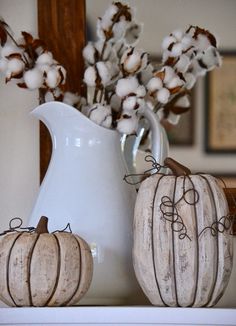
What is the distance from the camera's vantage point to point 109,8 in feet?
4.37

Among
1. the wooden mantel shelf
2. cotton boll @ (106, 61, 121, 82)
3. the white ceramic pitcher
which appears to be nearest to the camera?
the wooden mantel shelf

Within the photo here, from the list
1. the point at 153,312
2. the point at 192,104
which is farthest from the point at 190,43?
the point at 153,312

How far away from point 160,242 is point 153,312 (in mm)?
95

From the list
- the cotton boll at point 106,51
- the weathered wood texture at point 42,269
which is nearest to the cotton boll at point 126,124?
the cotton boll at point 106,51

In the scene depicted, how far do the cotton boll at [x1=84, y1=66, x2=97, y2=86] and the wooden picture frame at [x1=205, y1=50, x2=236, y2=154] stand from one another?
0.67 feet

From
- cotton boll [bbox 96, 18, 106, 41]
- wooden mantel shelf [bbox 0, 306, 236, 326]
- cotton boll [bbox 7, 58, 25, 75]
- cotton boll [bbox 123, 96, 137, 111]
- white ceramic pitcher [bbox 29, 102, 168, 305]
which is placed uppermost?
cotton boll [bbox 96, 18, 106, 41]

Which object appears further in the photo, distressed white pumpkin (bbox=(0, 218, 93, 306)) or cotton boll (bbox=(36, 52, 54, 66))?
cotton boll (bbox=(36, 52, 54, 66))

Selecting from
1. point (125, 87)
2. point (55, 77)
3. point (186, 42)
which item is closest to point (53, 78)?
point (55, 77)

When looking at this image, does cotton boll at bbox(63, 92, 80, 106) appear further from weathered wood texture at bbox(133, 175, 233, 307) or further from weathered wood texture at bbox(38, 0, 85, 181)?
weathered wood texture at bbox(133, 175, 233, 307)

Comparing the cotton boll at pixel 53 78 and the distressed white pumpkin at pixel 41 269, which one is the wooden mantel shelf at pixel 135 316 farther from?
the cotton boll at pixel 53 78

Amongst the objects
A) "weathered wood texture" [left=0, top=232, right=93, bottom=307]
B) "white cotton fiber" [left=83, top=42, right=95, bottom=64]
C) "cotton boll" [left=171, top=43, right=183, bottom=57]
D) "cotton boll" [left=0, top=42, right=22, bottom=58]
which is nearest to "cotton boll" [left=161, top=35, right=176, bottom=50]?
"cotton boll" [left=171, top=43, right=183, bottom=57]

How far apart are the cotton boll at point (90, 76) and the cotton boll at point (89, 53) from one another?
5cm

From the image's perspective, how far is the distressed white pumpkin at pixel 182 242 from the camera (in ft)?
3.57

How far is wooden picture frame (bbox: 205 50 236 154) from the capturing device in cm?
138
